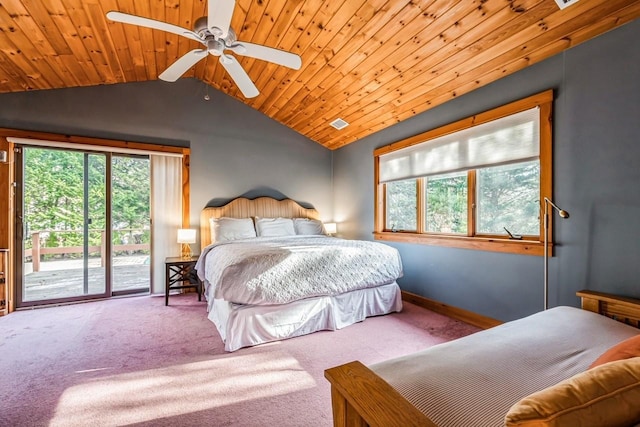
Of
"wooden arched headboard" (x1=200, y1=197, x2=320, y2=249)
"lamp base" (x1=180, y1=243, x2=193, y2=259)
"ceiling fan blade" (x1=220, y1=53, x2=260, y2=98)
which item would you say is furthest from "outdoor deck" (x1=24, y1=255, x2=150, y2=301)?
"ceiling fan blade" (x1=220, y1=53, x2=260, y2=98)

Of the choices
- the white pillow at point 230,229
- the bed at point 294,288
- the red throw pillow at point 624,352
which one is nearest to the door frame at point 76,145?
the white pillow at point 230,229

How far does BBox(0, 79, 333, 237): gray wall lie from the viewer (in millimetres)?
3885

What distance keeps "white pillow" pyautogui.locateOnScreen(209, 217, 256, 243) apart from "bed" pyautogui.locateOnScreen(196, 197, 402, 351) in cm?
59

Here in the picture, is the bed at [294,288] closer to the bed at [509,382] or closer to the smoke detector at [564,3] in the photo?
the bed at [509,382]

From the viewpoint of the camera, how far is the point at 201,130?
15.4 feet

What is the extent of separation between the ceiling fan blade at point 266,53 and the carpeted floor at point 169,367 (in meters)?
2.37

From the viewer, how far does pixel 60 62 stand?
10.9 ft

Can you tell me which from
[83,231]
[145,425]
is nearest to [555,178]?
[145,425]

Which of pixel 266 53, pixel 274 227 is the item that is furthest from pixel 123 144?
pixel 266 53

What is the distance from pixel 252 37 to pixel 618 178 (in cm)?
339

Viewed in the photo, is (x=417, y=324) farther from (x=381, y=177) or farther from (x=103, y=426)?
(x=103, y=426)

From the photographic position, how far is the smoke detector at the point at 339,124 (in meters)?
4.54

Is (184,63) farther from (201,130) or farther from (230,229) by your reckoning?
(230,229)

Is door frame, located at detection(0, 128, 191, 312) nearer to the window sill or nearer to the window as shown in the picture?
the window
